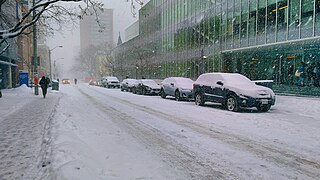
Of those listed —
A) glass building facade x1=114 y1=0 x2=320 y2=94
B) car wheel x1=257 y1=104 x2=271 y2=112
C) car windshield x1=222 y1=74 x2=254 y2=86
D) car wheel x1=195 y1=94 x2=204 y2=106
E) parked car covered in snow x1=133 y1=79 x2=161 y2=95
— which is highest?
glass building facade x1=114 y1=0 x2=320 y2=94

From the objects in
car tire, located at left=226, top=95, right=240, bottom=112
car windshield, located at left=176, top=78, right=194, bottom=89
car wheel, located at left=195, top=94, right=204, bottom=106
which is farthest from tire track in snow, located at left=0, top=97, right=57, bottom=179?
car windshield, located at left=176, top=78, right=194, bottom=89

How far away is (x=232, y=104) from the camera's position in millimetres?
12688

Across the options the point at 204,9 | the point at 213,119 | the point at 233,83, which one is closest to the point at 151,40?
the point at 204,9

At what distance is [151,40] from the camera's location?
52.0m

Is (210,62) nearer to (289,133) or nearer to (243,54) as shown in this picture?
(243,54)

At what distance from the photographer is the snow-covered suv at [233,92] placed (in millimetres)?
12257

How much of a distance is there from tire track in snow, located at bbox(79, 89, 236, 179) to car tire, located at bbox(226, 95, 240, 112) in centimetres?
541

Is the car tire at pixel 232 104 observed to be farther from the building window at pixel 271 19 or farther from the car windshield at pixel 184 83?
the building window at pixel 271 19

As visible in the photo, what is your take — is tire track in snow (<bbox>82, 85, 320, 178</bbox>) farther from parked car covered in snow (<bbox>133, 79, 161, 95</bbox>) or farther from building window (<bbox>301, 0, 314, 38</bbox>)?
parked car covered in snow (<bbox>133, 79, 161, 95</bbox>)

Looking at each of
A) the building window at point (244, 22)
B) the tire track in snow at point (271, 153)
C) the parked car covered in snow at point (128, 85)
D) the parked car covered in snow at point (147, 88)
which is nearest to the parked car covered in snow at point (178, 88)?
the parked car covered in snow at point (147, 88)

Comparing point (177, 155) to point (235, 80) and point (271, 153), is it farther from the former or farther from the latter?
point (235, 80)

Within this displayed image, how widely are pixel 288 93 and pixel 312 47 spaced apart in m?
3.69

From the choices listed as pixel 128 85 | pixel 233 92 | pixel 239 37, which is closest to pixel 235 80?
pixel 233 92

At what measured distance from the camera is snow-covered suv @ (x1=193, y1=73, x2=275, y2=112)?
40.2 feet
